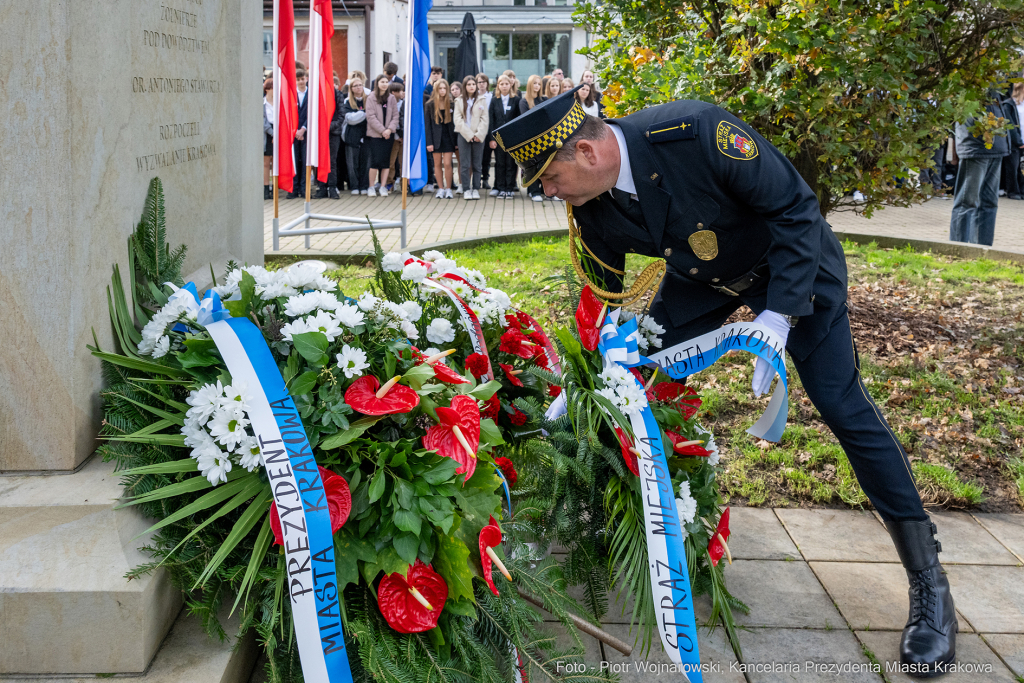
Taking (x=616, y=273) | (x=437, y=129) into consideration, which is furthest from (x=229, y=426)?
(x=437, y=129)

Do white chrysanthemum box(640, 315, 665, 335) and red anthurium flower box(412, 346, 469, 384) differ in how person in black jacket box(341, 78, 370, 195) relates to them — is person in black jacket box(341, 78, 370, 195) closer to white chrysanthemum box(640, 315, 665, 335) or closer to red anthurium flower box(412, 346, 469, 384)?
white chrysanthemum box(640, 315, 665, 335)

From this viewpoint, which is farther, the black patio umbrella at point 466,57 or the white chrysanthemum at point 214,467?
the black patio umbrella at point 466,57

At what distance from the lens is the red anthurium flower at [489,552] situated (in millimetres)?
2061

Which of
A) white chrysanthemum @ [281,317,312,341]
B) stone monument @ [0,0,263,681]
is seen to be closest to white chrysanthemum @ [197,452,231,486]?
stone monument @ [0,0,263,681]

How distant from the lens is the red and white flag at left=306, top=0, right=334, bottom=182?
26.6 ft

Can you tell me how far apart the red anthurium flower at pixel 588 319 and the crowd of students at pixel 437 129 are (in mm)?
10658

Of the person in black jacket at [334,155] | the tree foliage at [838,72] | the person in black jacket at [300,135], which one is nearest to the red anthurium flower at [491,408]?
the tree foliage at [838,72]

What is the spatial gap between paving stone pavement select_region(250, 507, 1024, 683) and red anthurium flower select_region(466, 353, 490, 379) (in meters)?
0.77

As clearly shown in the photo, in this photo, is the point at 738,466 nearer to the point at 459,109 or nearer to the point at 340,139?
the point at 459,109

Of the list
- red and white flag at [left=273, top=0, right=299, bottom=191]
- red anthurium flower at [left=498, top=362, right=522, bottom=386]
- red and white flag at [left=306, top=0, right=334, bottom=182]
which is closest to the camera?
red anthurium flower at [left=498, top=362, right=522, bottom=386]

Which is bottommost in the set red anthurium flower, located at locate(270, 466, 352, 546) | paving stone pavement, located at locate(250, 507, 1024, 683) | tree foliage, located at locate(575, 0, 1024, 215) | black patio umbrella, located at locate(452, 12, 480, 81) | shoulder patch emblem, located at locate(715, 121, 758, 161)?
paving stone pavement, located at locate(250, 507, 1024, 683)

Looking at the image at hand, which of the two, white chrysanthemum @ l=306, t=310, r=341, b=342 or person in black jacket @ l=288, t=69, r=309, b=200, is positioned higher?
person in black jacket @ l=288, t=69, r=309, b=200

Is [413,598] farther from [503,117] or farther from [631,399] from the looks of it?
[503,117]

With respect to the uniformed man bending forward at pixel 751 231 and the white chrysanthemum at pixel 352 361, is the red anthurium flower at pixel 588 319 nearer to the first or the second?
the uniformed man bending forward at pixel 751 231
